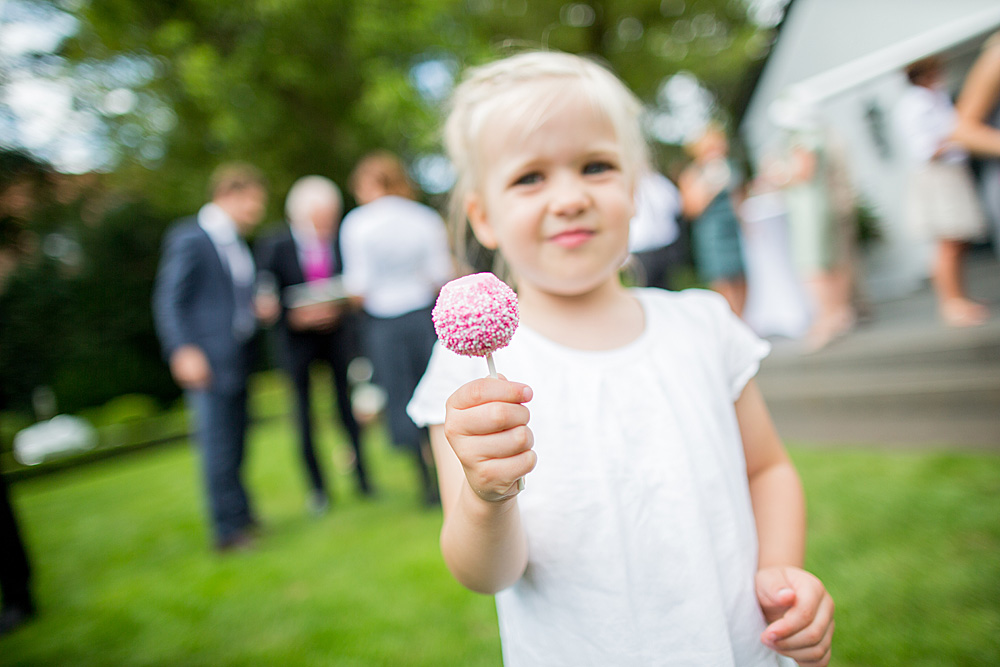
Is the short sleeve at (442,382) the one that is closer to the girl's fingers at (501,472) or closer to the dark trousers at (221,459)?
the girl's fingers at (501,472)

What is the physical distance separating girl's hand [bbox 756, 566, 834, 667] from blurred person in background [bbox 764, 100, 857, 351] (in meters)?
3.83

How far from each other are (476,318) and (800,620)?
700mm

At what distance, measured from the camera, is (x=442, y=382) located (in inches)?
38.8

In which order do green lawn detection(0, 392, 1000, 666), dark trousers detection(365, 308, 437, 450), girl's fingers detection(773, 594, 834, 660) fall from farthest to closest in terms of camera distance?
dark trousers detection(365, 308, 437, 450), green lawn detection(0, 392, 1000, 666), girl's fingers detection(773, 594, 834, 660)

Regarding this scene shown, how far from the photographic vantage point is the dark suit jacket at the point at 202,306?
3.43 metres

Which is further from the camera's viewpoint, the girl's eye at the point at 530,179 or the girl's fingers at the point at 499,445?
the girl's eye at the point at 530,179

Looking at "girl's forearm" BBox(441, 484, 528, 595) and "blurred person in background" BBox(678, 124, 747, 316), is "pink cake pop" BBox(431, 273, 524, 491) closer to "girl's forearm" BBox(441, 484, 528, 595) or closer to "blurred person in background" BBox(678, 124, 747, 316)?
"girl's forearm" BBox(441, 484, 528, 595)

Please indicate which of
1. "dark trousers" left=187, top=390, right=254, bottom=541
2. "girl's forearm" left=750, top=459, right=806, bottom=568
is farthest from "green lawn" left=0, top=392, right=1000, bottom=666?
"girl's forearm" left=750, top=459, right=806, bottom=568

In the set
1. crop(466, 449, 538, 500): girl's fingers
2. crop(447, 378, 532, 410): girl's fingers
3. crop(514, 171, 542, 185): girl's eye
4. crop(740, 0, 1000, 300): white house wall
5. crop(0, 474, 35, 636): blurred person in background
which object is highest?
crop(740, 0, 1000, 300): white house wall

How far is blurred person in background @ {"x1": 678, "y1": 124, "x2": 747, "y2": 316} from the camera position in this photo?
17.2 ft

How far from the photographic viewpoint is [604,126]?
3.33 ft

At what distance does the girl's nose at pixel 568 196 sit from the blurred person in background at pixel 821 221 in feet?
13.1

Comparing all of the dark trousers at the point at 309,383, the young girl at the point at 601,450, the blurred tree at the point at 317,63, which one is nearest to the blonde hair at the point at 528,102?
the young girl at the point at 601,450

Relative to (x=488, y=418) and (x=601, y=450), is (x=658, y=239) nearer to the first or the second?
(x=601, y=450)
